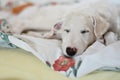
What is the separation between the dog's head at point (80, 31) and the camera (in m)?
0.83

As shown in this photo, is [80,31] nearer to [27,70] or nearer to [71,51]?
[71,51]

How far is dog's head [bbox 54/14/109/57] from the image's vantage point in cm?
83

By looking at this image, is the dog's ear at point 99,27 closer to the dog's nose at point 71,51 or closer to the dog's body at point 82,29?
the dog's body at point 82,29

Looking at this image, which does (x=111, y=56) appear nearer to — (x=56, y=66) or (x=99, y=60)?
(x=99, y=60)

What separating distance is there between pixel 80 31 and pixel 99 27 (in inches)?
3.1

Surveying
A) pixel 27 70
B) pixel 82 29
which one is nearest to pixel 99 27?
pixel 82 29

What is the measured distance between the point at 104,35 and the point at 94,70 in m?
0.24

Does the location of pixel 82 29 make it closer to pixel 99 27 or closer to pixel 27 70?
pixel 99 27

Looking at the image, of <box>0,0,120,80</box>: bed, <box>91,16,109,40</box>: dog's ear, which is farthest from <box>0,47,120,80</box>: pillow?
<box>91,16,109,40</box>: dog's ear

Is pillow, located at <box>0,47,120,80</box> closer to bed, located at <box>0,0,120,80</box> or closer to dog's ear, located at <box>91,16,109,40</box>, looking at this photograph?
bed, located at <box>0,0,120,80</box>

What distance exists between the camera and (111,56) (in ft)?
2.40

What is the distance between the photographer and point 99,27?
888mm

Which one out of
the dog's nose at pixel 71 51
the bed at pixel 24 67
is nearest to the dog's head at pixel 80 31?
the dog's nose at pixel 71 51

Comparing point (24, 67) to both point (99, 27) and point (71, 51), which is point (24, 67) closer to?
point (71, 51)
